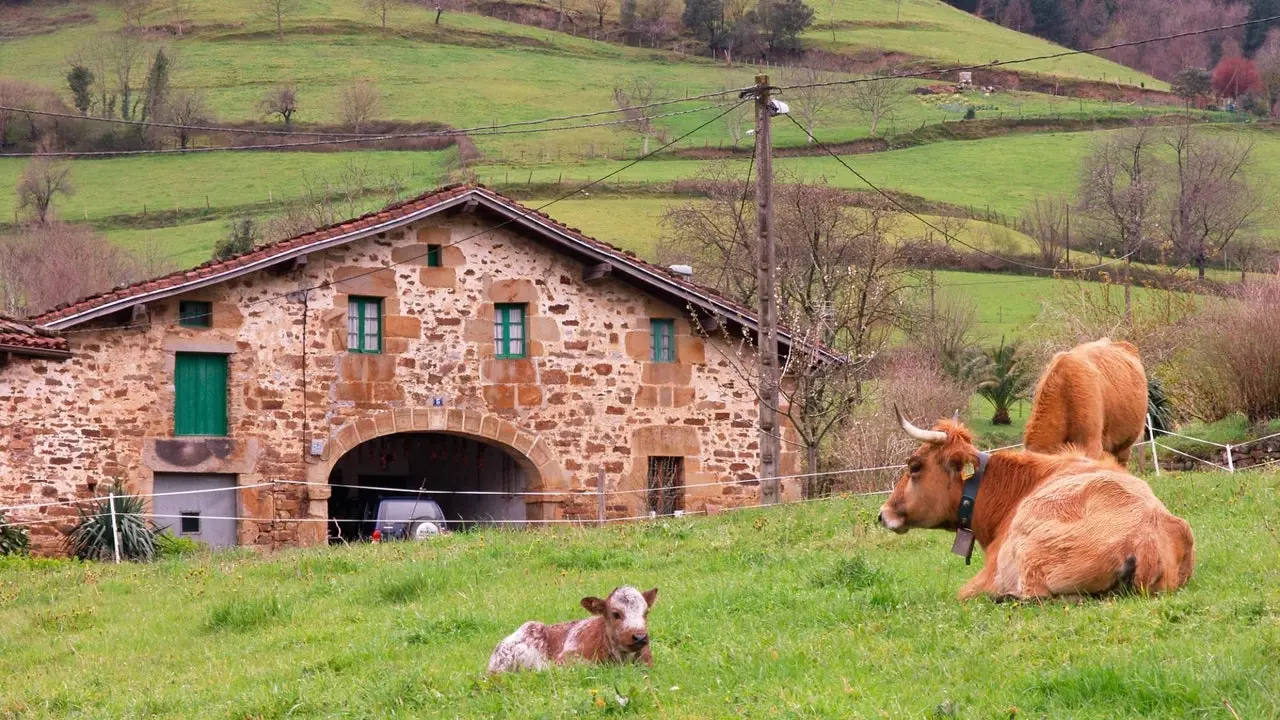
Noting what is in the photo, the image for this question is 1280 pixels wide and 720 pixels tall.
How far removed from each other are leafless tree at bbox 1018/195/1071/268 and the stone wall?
35.0 m

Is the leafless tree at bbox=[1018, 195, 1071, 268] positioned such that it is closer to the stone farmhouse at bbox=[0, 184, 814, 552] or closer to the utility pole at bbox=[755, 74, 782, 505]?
the stone farmhouse at bbox=[0, 184, 814, 552]

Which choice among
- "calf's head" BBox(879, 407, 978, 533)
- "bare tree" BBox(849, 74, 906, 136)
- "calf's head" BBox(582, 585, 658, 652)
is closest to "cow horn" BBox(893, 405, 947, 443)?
"calf's head" BBox(879, 407, 978, 533)

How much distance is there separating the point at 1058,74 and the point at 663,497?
301 feet

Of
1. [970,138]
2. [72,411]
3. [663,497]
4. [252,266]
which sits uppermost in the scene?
[970,138]

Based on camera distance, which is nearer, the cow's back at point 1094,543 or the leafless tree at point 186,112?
the cow's back at point 1094,543

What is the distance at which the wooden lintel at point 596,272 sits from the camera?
2620cm

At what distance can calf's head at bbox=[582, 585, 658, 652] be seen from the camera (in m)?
9.06

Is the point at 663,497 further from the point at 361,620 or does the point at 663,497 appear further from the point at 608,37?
the point at 608,37

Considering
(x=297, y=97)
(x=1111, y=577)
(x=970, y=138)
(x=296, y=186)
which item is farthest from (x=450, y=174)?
(x=1111, y=577)

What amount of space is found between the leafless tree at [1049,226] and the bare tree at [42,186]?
42.8 meters

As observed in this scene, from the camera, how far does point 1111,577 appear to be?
8898 mm

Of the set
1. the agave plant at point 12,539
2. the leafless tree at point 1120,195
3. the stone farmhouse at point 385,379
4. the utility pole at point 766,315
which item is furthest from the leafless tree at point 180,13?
the utility pole at point 766,315

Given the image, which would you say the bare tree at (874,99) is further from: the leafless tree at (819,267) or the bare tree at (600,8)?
the leafless tree at (819,267)

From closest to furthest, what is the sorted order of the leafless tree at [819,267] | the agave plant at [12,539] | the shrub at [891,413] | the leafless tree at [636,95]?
the agave plant at [12,539], the shrub at [891,413], the leafless tree at [819,267], the leafless tree at [636,95]
